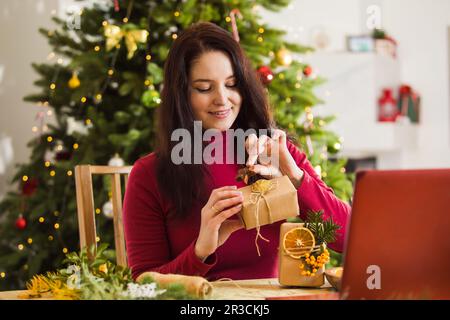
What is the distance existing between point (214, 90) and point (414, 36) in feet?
14.6

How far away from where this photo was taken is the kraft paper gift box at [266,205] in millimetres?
1174

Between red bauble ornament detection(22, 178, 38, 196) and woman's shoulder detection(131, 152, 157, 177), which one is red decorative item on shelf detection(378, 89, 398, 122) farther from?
woman's shoulder detection(131, 152, 157, 177)

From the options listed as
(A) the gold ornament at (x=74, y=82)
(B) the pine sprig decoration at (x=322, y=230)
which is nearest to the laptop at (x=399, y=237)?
(B) the pine sprig decoration at (x=322, y=230)

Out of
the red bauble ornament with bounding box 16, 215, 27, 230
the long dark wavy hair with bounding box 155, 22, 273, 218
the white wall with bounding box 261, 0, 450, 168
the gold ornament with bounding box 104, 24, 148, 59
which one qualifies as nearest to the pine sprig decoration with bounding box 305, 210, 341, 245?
the long dark wavy hair with bounding box 155, 22, 273, 218

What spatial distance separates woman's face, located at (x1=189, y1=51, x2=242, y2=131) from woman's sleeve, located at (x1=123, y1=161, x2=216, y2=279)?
0.70 ft

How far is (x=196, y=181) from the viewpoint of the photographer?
1.58 m

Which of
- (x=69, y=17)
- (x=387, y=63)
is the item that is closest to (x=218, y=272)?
(x=69, y=17)

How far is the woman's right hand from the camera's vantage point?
1.19m

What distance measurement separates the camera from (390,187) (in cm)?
93

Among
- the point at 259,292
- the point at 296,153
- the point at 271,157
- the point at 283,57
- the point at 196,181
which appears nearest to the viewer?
the point at 259,292

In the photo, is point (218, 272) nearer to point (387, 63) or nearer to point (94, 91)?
point (94, 91)

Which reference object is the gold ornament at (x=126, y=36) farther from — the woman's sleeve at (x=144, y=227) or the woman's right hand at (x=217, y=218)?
the woman's right hand at (x=217, y=218)

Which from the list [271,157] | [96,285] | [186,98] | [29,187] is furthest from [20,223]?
[96,285]

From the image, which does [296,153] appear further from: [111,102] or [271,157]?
[111,102]
